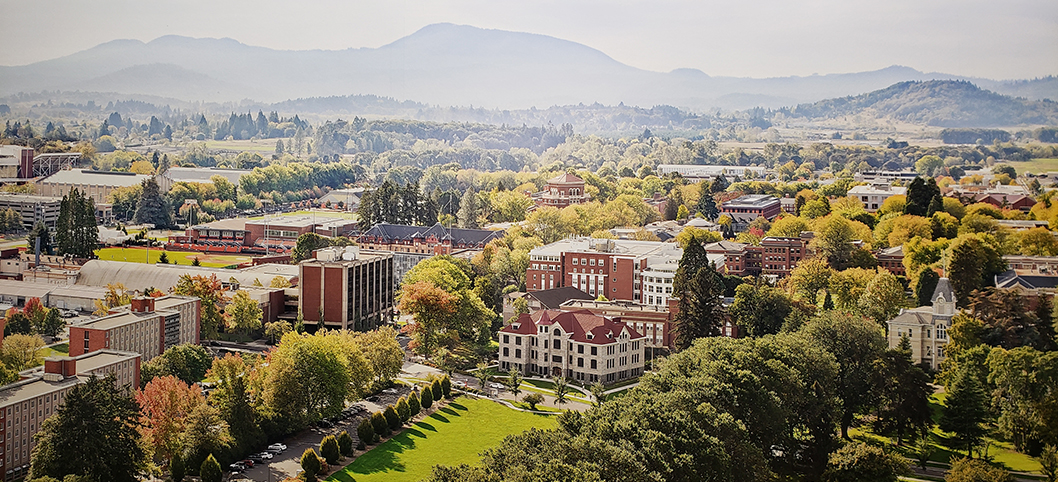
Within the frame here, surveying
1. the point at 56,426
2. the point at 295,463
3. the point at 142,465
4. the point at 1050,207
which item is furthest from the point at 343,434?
the point at 1050,207

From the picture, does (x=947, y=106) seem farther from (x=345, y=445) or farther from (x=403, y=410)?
(x=345, y=445)

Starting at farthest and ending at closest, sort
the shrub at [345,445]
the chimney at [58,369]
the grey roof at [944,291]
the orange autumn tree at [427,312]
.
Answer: the orange autumn tree at [427,312]
the grey roof at [944,291]
the chimney at [58,369]
the shrub at [345,445]

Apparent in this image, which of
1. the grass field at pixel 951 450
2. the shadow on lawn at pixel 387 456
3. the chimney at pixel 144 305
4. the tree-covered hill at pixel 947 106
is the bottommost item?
the shadow on lawn at pixel 387 456

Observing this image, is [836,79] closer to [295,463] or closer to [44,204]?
[44,204]

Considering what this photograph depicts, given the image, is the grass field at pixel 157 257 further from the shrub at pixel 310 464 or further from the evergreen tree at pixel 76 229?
the shrub at pixel 310 464

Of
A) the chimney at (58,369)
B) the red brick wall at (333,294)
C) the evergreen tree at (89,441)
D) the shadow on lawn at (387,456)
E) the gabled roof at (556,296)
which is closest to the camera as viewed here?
the evergreen tree at (89,441)

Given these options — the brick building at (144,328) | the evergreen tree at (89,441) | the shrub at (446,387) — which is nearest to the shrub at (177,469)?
the evergreen tree at (89,441)

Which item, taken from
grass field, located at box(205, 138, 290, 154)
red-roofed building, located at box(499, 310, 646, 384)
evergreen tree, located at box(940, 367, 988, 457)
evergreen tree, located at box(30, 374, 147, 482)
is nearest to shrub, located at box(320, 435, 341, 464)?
evergreen tree, located at box(30, 374, 147, 482)
